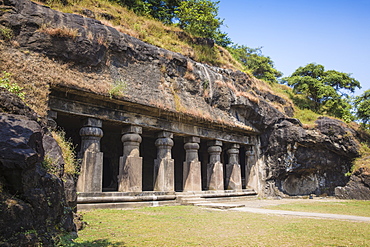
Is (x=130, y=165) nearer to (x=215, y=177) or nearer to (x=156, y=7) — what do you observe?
(x=215, y=177)

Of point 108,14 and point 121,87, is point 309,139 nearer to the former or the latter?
point 121,87

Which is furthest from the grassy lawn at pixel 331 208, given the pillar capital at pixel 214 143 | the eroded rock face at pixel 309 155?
the eroded rock face at pixel 309 155

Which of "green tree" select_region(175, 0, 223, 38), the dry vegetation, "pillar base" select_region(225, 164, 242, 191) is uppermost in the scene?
"green tree" select_region(175, 0, 223, 38)

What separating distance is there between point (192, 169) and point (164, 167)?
1753 mm

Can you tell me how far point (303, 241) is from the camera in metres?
5.04

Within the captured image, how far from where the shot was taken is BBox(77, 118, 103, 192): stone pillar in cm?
1041

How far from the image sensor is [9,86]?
758 centimetres

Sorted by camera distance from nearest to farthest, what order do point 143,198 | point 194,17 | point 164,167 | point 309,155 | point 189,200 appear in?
point 143,198
point 189,200
point 164,167
point 309,155
point 194,17

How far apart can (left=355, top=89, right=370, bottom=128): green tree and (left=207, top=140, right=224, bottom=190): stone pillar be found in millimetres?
9732

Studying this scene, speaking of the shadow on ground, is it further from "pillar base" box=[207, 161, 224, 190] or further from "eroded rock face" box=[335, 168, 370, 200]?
"eroded rock face" box=[335, 168, 370, 200]

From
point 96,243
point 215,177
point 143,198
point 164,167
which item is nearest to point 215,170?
point 215,177

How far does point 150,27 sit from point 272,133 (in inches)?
344

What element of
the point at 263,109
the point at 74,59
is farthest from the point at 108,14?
the point at 263,109

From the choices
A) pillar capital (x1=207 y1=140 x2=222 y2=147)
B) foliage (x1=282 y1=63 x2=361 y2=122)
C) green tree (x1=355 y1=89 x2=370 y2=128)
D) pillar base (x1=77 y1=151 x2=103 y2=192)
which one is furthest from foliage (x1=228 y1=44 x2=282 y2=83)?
pillar base (x1=77 y1=151 x2=103 y2=192)
